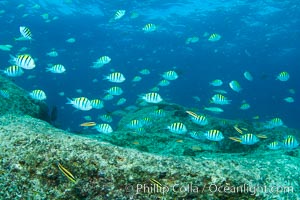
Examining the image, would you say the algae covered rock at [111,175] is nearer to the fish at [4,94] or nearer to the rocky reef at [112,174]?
the rocky reef at [112,174]

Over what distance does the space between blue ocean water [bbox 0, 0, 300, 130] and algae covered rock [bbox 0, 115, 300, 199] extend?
47.0 ft

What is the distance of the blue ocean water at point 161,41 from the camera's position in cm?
3275

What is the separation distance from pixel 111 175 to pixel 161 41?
4476cm

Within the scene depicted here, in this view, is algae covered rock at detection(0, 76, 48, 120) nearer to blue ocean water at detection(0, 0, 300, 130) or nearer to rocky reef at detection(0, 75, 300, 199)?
rocky reef at detection(0, 75, 300, 199)

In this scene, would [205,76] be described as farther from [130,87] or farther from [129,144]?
[129,144]

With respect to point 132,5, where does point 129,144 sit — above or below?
below

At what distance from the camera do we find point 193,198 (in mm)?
3311

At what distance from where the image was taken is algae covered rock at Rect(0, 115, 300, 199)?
3.30 metres


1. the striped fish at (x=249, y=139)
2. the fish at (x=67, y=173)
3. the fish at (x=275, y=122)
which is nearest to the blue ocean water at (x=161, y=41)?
the fish at (x=275, y=122)

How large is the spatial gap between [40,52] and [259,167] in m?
55.9

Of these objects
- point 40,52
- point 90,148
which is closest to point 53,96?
point 40,52

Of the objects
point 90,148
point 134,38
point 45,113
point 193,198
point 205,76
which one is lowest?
point 193,198

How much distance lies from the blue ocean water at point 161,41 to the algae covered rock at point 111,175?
1432 cm

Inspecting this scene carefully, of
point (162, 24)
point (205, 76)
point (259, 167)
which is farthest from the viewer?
point (205, 76)
